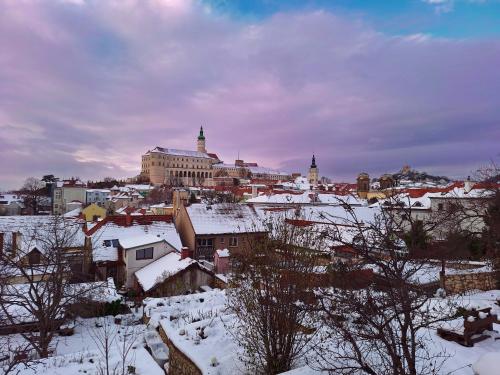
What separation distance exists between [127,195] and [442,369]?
301 feet

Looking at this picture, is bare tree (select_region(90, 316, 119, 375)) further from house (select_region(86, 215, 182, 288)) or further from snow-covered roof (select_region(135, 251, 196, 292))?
house (select_region(86, 215, 182, 288))

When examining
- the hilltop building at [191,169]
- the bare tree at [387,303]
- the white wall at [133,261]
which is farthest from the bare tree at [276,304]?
the hilltop building at [191,169]

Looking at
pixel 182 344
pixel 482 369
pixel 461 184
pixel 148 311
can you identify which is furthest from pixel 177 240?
pixel 461 184

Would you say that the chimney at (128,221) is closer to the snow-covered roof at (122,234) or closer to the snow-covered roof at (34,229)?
the snow-covered roof at (122,234)

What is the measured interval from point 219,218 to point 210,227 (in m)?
1.73

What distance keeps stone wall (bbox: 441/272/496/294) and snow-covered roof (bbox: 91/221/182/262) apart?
1752 centimetres

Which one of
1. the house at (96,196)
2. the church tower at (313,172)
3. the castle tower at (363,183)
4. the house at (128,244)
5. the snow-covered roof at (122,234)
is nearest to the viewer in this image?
the house at (128,244)

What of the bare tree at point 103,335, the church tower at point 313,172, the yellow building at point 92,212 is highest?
the church tower at point 313,172

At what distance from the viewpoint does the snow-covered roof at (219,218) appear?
30.5 meters

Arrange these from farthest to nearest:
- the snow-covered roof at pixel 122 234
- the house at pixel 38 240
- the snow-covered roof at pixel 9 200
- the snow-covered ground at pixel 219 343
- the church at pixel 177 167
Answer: the church at pixel 177 167 < the snow-covered roof at pixel 9 200 < the snow-covered roof at pixel 122 234 < the house at pixel 38 240 < the snow-covered ground at pixel 219 343

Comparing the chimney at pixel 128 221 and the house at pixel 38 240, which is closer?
the house at pixel 38 240

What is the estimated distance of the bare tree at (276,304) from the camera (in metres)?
7.23

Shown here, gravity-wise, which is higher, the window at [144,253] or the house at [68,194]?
the house at [68,194]

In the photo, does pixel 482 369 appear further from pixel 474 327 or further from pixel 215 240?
pixel 215 240
